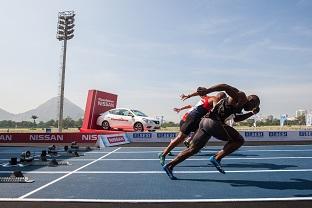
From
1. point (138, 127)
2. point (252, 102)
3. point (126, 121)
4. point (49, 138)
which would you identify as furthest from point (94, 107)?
point (252, 102)

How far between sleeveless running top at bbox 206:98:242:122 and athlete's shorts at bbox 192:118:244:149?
0.34 feet

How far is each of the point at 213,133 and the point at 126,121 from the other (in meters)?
19.1

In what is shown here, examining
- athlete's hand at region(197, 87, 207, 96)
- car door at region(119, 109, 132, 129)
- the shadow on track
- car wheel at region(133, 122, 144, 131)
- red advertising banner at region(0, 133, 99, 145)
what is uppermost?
athlete's hand at region(197, 87, 207, 96)

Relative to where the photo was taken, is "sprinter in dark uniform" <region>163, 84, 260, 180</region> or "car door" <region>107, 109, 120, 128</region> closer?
"sprinter in dark uniform" <region>163, 84, 260, 180</region>

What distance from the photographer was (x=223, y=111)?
7.49 m

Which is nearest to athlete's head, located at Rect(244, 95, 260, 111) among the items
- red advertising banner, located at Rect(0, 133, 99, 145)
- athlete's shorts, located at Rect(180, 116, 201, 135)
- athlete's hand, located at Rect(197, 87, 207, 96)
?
athlete's hand, located at Rect(197, 87, 207, 96)

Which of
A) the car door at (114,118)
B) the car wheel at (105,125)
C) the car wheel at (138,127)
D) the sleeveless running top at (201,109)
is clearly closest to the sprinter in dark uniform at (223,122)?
the sleeveless running top at (201,109)

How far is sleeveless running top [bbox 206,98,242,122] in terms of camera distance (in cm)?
735

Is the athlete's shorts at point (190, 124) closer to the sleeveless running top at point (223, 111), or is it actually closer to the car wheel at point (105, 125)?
the sleeveless running top at point (223, 111)

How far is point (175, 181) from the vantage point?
24.8 ft

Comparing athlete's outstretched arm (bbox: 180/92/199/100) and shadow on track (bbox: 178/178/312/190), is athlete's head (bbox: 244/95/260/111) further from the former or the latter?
shadow on track (bbox: 178/178/312/190)

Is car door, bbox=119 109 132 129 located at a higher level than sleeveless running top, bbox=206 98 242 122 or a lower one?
lower

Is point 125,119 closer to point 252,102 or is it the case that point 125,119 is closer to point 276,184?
point 252,102

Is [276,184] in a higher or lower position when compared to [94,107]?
lower
